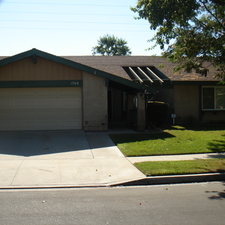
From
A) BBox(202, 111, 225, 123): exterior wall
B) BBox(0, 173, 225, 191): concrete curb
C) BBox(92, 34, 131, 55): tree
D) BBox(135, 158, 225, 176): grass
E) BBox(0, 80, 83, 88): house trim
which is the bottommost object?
BBox(0, 173, 225, 191): concrete curb

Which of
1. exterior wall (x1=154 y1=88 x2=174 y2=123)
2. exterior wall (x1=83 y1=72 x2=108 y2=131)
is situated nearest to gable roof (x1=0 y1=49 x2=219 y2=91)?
exterior wall (x1=83 y1=72 x2=108 y2=131)

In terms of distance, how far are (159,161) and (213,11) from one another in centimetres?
720

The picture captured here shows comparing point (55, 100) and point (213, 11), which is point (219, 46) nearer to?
point (213, 11)

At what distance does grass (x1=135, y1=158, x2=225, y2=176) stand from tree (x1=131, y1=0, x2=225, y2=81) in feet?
11.0

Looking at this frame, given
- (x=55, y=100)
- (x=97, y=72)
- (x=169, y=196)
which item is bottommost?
(x=169, y=196)

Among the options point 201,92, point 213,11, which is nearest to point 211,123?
point 201,92

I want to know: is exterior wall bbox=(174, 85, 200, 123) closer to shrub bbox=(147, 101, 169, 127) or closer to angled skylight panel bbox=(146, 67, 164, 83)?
angled skylight panel bbox=(146, 67, 164, 83)

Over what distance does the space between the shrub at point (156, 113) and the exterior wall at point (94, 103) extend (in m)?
2.86

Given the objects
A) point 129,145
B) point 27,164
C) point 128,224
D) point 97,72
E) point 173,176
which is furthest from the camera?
point 97,72

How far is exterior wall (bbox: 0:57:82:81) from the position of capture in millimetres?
15195

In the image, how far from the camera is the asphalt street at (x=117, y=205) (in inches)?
204

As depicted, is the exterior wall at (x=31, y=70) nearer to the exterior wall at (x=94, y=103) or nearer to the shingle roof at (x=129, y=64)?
the exterior wall at (x=94, y=103)

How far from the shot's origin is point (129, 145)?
12273mm

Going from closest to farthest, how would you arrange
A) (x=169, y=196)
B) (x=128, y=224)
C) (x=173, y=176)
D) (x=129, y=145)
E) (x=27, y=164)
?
(x=128, y=224) → (x=169, y=196) → (x=173, y=176) → (x=27, y=164) → (x=129, y=145)
